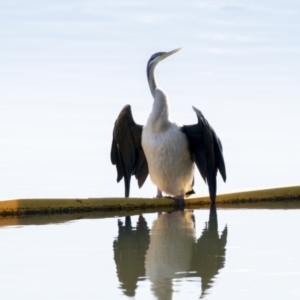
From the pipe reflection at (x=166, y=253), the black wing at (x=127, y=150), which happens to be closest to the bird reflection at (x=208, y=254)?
the pipe reflection at (x=166, y=253)

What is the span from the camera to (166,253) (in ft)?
27.3

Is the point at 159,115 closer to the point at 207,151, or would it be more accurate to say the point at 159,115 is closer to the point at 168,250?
the point at 207,151

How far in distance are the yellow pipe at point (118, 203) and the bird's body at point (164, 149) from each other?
0.82ft

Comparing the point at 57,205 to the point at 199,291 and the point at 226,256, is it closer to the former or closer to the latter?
the point at 226,256

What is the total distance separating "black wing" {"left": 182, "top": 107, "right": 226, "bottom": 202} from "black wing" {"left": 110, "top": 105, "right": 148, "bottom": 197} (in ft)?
2.36

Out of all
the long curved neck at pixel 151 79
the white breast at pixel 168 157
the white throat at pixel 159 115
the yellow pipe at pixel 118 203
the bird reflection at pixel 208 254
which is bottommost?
the bird reflection at pixel 208 254

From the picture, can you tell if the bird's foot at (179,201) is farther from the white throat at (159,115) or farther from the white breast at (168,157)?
the white throat at (159,115)

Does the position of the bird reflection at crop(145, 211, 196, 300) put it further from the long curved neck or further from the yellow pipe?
the long curved neck

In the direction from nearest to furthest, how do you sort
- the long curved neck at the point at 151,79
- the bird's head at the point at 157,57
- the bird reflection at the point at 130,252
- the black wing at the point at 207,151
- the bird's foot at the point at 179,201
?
the bird reflection at the point at 130,252 < the black wing at the point at 207,151 < the bird's foot at the point at 179,201 < the long curved neck at the point at 151,79 < the bird's head at the point at 157,57

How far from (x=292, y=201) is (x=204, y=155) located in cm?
144

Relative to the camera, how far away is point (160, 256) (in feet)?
26.8

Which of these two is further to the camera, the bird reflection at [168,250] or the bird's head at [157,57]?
the bird's head at [157,57]

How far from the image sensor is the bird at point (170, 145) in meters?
11.2

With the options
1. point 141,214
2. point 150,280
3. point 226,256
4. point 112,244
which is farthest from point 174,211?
point 150,280
